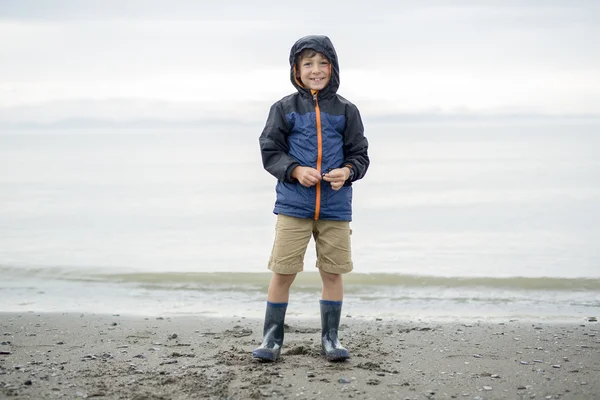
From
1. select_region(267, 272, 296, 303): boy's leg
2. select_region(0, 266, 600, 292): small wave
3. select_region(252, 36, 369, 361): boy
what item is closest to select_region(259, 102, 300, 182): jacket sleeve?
select_region(252, 36, 369, 361): boy

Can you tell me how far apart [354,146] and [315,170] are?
14.7 inches

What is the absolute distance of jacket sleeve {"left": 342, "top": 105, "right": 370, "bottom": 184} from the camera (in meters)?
4.71

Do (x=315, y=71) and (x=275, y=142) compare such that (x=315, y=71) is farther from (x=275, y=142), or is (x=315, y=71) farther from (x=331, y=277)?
(x=331, y=277)

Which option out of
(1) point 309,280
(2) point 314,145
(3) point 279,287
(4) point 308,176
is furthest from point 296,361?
(1) point 309,280

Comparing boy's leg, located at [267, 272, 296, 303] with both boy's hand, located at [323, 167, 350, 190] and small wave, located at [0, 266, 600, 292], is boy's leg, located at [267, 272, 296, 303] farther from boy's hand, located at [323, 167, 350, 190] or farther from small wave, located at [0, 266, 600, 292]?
small wave, located at [0, 266, 600, 292]

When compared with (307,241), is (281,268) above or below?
below

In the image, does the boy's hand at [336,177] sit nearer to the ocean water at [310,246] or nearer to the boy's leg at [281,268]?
the boy's leg at [281,268]

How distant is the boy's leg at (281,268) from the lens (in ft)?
15.4

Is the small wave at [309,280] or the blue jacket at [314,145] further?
the small wave at [309,280]

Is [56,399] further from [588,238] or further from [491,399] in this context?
[588,238]

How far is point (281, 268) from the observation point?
4.69 meters

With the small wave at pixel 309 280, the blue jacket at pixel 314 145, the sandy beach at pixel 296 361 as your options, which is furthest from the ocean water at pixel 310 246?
the blue jacket at pixel 314 145

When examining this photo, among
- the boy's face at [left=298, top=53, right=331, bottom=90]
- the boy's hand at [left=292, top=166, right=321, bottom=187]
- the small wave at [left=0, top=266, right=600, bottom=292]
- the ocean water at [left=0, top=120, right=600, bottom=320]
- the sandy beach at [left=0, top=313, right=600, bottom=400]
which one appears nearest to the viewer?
the sandy beach at [left=0, top=313, right=600, bottom=400]

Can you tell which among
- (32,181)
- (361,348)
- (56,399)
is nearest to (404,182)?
(32,181)
